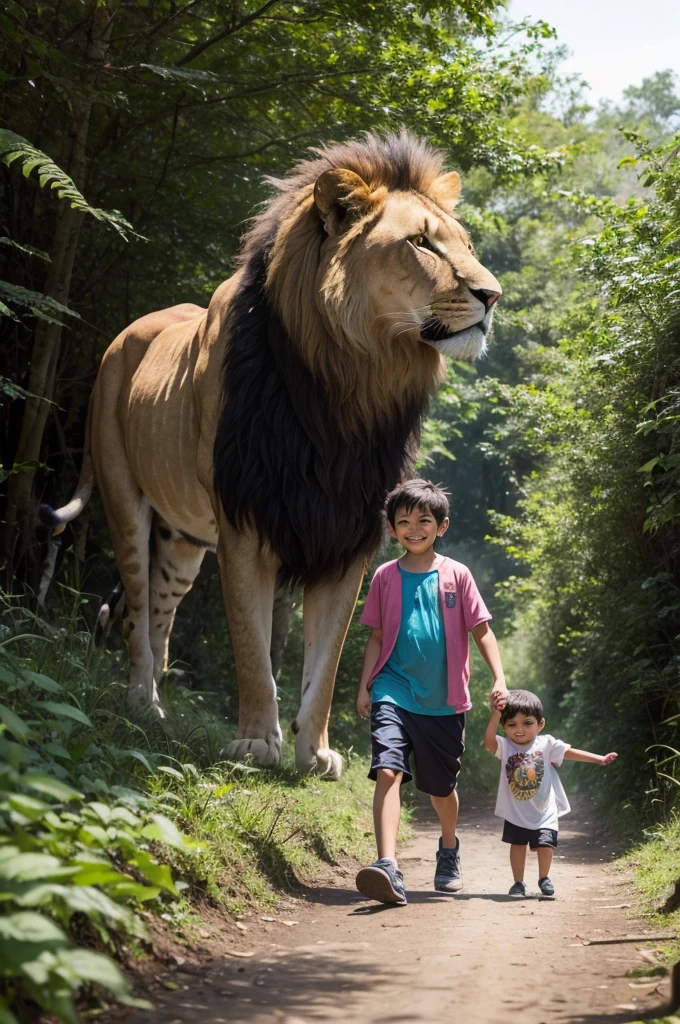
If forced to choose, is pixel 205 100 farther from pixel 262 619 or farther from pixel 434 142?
pixel 262 619

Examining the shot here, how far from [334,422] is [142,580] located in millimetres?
1939

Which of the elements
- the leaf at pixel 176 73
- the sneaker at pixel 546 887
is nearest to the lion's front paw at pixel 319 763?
the sneaker at pixel 546 887

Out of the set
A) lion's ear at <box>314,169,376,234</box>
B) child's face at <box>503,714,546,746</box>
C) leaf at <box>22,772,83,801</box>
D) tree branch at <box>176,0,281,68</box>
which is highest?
tree branch at <box>176,0,281,68</box>

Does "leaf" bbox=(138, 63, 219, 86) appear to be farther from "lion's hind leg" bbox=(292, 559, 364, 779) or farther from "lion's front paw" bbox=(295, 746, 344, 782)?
"lion's front paw" bbox=(295, 746, 344, 782)

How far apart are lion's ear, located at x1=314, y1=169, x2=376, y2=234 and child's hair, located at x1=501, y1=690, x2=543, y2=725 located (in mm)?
2099

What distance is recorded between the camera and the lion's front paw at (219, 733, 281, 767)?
4.76 metres

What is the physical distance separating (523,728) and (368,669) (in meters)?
0.77

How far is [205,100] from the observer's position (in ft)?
23.5

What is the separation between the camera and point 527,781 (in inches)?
192

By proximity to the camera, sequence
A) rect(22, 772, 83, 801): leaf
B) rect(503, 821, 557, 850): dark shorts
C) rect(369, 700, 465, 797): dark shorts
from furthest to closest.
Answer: rect(503, 821, 557, 850): dark shorts, rect(369, 700, 465, 797): dark shorts, rect(22, 772, 83, 801): leaf

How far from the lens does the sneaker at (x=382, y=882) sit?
13.0ft

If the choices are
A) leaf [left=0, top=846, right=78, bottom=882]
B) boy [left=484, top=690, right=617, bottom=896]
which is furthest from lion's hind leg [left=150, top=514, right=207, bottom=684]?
leaf [left=0, top=846, right=78, bottom=882]

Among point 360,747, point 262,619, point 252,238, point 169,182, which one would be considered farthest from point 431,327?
point 360,747

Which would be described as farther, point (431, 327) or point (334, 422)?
point (334, 422)
